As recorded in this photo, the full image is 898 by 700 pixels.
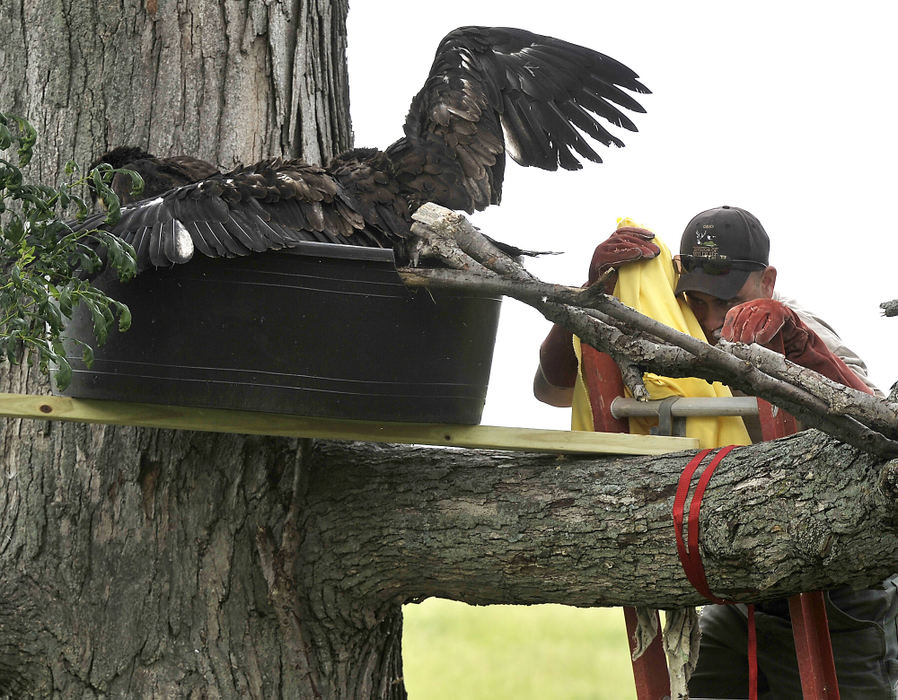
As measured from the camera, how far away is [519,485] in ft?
5.78

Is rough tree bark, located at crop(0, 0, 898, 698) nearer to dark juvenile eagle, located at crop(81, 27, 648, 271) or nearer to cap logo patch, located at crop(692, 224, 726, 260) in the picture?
dark juvenile eagle, located at crop(81, 27, 648, 271)

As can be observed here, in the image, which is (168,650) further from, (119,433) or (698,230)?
(698,230)

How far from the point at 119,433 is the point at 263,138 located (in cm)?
68

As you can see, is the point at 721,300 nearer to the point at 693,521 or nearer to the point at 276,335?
the point at 693,521

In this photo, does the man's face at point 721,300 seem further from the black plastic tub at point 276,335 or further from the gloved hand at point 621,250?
the black plastic tub at point 276,335

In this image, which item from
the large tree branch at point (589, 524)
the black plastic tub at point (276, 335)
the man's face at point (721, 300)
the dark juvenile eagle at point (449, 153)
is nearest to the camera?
the large tree branch at point (589, 524)

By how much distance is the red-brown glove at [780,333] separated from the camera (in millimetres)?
1725

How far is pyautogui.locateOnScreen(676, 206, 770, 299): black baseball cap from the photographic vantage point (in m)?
2.11

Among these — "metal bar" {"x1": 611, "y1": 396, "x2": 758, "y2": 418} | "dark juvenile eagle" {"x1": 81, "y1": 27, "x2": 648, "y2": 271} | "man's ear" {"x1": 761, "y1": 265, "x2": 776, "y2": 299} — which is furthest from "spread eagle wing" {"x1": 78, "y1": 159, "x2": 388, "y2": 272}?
"man's ear" {"x1": 761, "y1": 265, "x2": 776, "y2": 299}

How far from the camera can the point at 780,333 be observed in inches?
69.7

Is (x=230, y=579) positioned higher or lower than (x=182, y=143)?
lower

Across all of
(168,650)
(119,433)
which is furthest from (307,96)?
(168,650)

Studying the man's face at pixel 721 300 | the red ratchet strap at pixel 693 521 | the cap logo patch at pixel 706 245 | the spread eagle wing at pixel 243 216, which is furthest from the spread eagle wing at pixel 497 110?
the red ratchet strap at pixel 693 521

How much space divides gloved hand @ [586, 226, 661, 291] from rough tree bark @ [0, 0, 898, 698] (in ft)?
1.48
